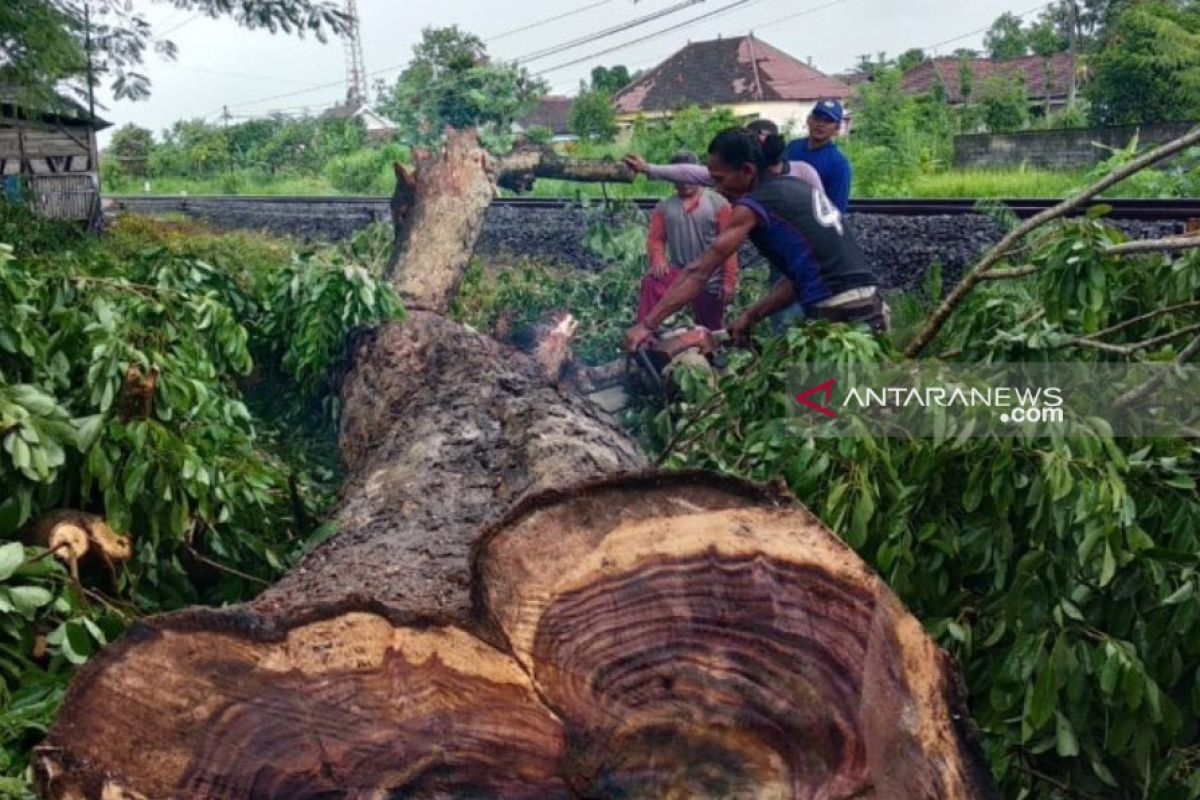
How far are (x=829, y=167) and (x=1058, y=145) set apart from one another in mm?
8627

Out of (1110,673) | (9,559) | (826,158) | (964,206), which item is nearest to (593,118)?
(964,206)

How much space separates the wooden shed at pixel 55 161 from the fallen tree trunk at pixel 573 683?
1258 centimetres

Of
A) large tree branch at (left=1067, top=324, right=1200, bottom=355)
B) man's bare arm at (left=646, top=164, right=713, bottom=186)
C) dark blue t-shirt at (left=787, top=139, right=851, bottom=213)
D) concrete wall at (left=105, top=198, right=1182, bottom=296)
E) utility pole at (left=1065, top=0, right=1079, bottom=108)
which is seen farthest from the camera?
utility pole at (left=1065, top=0, right=1079, bottom=108)

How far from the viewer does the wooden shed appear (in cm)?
1362

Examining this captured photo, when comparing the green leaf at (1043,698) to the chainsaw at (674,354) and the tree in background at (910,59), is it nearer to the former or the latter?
the chainsaw at (674,354)

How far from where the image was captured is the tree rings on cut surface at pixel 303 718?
6.40ft

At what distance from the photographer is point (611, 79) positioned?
1936 cm

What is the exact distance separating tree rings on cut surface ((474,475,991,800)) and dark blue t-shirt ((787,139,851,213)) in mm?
3854

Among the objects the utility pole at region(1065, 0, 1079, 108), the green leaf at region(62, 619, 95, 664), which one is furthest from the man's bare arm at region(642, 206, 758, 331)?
the utility pole at region(1065, 0, 1079, 108)

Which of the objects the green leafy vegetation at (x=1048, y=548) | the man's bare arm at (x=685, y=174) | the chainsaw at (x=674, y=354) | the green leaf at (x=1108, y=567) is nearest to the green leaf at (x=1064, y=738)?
the green leafy vegetation at (x=1048, y=548)

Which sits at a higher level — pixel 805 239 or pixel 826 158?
pixel 826 158

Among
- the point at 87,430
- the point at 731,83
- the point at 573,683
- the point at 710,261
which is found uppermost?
the point at 731,83

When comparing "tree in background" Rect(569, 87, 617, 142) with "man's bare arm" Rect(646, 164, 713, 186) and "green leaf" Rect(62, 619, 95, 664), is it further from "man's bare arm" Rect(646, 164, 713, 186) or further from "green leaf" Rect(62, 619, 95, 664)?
"green leaf" Rect(62, 619, 95, 664)

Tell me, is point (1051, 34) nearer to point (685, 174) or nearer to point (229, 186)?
point (229, 186)
